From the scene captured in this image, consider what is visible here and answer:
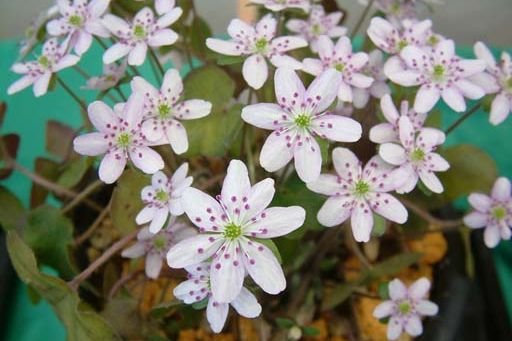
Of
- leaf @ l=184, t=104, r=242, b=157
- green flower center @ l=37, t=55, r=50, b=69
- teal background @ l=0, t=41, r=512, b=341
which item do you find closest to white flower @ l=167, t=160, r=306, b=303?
leaf @ l=184, t=104, r=242, b=157

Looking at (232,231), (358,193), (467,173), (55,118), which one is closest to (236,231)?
(232,231)

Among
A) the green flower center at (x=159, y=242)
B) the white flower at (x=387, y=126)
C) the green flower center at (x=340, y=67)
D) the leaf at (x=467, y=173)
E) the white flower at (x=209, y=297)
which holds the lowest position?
the leaf at (x=467, y=173)

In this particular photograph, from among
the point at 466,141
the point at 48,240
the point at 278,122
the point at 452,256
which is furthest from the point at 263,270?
the point at 466,141

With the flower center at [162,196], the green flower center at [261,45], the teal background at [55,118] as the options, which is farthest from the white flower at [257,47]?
the teal background at [55,118]

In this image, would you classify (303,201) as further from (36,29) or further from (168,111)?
(36,29)

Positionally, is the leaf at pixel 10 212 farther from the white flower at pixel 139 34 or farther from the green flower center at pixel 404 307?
the green flower center at pixel 404 307

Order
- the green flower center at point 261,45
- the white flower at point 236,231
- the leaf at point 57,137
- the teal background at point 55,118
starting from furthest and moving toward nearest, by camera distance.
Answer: the teal background at point 55,118 → the leaf at point 57,137 → the green flower center at point 261,45 → the white flower at point 236,231
